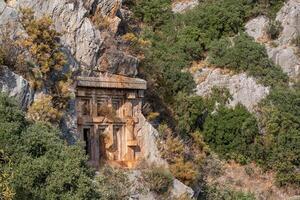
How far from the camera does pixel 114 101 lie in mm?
23656

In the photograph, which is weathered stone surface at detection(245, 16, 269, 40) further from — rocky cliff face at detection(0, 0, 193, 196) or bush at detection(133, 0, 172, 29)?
rocky cliff face at detection(0, 0, 193, 196)

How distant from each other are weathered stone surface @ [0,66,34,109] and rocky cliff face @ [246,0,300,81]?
799 inches

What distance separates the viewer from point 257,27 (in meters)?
38.3

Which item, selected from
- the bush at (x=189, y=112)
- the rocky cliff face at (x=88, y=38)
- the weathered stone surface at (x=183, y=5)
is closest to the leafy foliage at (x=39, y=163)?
the rocky cliff face at (x=88, y=38)

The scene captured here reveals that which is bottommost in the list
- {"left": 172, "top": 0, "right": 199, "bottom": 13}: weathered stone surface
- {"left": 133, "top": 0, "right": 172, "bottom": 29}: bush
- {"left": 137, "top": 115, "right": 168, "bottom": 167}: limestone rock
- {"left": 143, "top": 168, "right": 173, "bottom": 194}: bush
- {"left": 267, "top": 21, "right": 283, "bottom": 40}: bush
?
{"left": 143, "top": 168, "right": 173, "bottom": 194}: bush

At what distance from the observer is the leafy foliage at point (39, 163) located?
50.3 feet

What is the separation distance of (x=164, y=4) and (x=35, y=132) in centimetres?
2551

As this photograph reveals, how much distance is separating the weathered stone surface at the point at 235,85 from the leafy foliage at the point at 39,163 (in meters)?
19.0

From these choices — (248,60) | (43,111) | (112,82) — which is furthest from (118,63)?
(248,60)

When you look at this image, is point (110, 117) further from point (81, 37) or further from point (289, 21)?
point (289, 21)

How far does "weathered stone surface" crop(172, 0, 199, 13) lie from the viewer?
41.0 metres

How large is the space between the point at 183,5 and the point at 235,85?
913 cm

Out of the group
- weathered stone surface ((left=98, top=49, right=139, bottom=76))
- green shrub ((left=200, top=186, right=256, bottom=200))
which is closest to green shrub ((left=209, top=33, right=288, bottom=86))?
green shrub ((left=200, top=186, right=256, bottom=200))

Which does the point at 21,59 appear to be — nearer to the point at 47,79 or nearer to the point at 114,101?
the point at 47,79
